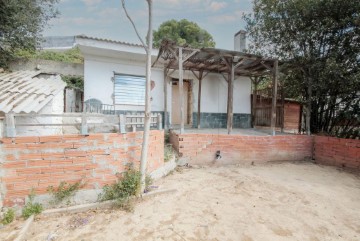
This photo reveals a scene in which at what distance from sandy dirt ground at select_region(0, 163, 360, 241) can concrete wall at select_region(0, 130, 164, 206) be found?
1.96 feet

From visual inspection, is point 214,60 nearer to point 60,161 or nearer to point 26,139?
point 60,161

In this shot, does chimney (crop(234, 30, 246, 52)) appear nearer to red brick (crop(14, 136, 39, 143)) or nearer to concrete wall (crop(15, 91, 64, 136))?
concrete wall (crop(15, 91, 64, 136))

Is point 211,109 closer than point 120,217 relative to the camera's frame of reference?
No

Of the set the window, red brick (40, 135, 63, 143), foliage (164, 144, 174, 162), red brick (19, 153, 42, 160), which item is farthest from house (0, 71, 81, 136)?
foliage (164, 144, 174, 162)

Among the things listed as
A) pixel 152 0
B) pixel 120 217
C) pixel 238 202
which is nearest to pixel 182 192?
pixel 238 202

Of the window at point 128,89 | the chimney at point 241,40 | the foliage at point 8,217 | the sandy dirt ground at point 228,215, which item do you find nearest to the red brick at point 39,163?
the foliage at point 8,217

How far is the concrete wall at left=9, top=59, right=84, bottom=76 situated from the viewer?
8.43 metres

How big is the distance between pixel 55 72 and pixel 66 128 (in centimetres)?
392

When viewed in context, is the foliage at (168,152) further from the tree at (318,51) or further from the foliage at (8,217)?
the tree at (318,51)

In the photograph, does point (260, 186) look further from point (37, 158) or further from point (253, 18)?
point (253, 18)

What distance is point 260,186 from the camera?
4980 millimetres

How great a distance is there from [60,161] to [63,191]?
536mm

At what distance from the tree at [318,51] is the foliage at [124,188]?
668cm

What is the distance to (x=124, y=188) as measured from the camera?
13.3ft
